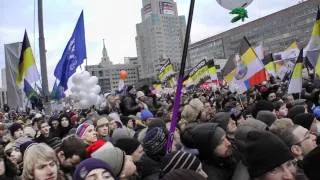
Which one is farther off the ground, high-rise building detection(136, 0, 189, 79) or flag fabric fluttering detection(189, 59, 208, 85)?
high-rise building detection(136, 0, 189, 79)

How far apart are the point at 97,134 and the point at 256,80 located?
16.8ft

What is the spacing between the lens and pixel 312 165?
3541mm

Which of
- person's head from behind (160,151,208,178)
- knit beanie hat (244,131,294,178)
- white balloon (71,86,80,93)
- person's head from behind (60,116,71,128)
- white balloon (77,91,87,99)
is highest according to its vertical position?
white balloon (71,86,80,93)

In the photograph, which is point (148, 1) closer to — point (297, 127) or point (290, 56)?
point (290, 56)

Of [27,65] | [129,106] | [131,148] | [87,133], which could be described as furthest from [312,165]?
[27,65]

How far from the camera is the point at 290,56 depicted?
822 inches

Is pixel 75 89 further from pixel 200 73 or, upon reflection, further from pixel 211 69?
pixel 211 69

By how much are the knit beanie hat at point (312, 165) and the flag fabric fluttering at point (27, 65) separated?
8406 mm

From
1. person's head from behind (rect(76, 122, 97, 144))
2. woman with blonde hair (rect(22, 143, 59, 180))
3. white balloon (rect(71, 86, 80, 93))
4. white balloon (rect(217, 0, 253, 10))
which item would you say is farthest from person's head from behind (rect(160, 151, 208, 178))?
white balloon (rect(71, 86, 80, 93))

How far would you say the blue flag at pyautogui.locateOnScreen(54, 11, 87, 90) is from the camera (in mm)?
10789

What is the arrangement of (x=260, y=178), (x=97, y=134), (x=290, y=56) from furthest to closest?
(x=290, y=56) < (x=97, y=134) < (x=260, y=178)

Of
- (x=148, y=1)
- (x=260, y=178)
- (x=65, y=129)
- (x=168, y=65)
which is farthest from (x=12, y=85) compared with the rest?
(x=148, y=1)

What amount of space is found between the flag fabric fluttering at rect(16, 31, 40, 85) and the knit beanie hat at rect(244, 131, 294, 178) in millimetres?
8473

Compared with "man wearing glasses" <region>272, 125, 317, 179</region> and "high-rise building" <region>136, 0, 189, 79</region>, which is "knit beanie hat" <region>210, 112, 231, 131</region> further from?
"high-rise building" <region>136, 0, 189, 79</region>
